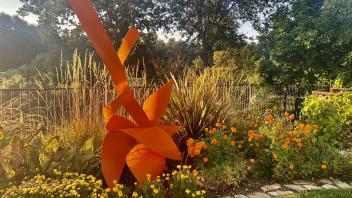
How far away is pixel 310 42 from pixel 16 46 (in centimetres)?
1766

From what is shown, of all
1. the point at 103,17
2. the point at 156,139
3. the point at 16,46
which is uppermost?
the point at 103,17

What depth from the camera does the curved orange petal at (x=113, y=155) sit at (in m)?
3.64

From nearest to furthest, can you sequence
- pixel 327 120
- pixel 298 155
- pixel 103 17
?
1. pixel 298 155
2. pixel 327 120
3. pixel 103 17

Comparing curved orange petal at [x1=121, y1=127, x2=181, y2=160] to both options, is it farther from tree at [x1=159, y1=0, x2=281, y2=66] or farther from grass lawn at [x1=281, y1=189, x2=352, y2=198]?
tree at [x1=159, y1=0, x2=281, y2=66]

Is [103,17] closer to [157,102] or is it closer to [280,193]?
[157,102]

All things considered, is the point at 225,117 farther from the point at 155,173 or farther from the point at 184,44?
the point at 184,44

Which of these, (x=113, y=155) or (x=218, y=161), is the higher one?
(x=113, y=155)

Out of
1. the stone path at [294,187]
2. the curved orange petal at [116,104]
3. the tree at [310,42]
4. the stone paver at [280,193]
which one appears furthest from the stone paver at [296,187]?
the tree at [310,42]

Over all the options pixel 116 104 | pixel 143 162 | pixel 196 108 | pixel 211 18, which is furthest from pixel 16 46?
pixel 143 162

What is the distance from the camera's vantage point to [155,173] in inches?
150

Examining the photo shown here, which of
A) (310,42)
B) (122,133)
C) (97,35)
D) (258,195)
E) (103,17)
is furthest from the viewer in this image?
(103,17)

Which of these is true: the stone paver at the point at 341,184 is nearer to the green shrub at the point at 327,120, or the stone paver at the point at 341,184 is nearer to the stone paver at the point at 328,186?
the stone paver at the point at 328,186

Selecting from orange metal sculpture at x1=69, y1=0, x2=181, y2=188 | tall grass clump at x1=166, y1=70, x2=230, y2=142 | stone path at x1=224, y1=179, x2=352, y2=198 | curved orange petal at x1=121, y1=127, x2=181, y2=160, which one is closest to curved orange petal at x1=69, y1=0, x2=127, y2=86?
orange metal sculpture at x1=69, y1=0, x2=181, y2=188

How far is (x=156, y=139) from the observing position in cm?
369
